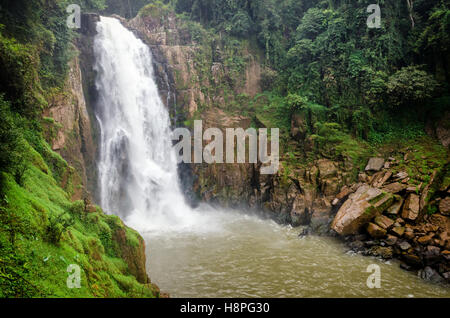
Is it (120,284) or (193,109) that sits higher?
(193,109)

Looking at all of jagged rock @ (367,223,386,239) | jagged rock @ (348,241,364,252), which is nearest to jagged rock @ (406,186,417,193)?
jagged rock @ (367,223,386,239)

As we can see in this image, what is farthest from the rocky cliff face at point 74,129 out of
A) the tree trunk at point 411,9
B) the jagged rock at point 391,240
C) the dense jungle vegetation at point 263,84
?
the tree trunk at point 411,9

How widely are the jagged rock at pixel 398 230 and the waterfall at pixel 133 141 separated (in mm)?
11062

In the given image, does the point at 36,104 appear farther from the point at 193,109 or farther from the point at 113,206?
the point at 193,109

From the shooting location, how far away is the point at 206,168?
20.8m

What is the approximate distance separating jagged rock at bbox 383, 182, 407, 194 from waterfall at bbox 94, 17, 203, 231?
445 inches

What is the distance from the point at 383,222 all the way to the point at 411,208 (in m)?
1.41

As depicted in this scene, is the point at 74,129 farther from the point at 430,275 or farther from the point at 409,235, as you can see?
the point at 430,275

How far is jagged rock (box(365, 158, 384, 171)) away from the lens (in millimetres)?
15367

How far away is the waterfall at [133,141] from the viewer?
1733 centimetres

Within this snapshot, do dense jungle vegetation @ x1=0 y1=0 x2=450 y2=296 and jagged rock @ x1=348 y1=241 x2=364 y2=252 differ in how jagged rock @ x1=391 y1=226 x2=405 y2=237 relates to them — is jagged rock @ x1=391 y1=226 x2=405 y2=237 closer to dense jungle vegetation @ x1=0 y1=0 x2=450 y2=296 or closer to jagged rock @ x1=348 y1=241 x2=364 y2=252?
jagged rock @ x1=348 y1=241 x2=364 y2=252

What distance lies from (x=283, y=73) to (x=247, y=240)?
15930 millimetres

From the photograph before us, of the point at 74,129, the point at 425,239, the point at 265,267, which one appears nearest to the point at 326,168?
the point at 425,239
